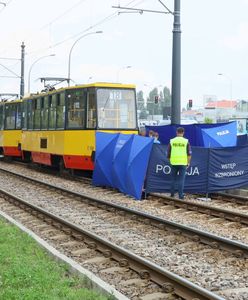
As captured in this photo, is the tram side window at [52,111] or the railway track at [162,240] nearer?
the railway track at [162,240]

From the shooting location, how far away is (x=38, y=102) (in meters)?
24.6

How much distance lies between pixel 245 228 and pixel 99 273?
415cm

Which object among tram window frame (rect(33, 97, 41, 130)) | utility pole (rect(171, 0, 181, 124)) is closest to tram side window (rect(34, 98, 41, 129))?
tram window frame (rect(33, 97, 41, 130))

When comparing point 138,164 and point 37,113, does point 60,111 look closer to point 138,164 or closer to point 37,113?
point 37,113

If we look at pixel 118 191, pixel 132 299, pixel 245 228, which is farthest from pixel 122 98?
pixel 132 299

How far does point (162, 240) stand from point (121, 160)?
23.4 ft

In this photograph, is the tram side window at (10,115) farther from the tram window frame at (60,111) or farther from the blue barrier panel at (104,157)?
the blue barrier panel at (104,157)

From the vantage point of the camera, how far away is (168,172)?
1555cm

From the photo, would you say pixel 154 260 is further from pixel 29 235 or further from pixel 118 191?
pixel 118 191

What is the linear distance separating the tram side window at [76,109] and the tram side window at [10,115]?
1035 centimetres

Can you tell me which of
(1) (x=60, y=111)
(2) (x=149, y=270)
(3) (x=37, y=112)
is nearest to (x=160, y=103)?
(3) (x=37, y=112)

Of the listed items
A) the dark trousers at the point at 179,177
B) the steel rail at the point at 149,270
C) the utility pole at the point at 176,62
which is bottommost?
the steel rail at the point at 149,270

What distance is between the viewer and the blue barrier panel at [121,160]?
16322 millimetres

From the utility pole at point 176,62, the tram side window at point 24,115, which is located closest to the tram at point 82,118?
the utility pole at point 176,62
